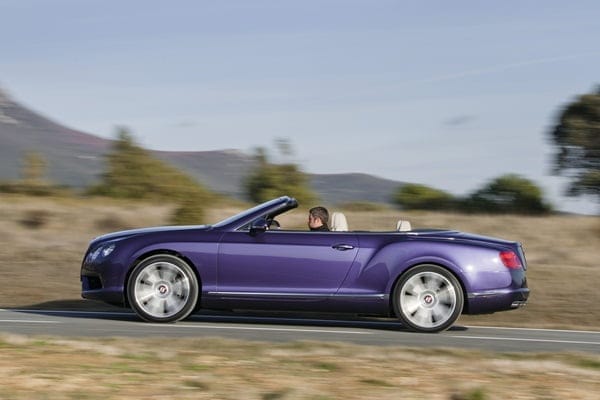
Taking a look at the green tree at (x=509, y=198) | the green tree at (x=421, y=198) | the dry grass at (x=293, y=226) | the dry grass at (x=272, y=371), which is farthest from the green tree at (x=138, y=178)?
the dry grass at (x=272, y=371)

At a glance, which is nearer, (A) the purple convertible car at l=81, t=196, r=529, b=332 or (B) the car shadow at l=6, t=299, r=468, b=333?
(A) the purple convertible car at l=81, t=196, r=529, b=332

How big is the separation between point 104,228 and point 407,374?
66.0ft

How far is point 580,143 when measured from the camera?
4594 cm

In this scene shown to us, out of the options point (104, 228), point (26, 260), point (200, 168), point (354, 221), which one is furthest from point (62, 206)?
point (200, 168)

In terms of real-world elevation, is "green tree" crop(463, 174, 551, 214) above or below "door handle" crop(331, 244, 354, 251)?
above

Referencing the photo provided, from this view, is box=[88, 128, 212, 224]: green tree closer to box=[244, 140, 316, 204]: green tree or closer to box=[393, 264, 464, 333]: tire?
box=[244, 140, 316, 204]: green tree

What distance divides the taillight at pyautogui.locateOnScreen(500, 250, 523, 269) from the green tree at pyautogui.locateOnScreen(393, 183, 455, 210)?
2939 cm

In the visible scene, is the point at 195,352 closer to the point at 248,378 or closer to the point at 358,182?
the point at 248,378

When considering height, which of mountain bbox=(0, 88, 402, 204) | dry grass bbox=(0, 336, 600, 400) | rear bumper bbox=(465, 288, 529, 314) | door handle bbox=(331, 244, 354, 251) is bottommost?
dry grass bbox=(0, 336, 600, 400)

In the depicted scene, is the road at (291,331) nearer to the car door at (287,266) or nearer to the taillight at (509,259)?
the car door at (287,266)

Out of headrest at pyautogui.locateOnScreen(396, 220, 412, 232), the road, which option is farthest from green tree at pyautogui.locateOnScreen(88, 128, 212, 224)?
headrest at pyautogui.locateOnScreen(396, 220, 412, 232)

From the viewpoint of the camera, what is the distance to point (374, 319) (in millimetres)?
13250

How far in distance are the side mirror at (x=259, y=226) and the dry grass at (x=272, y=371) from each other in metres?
2.18

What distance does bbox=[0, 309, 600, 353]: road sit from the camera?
35.2 ft
